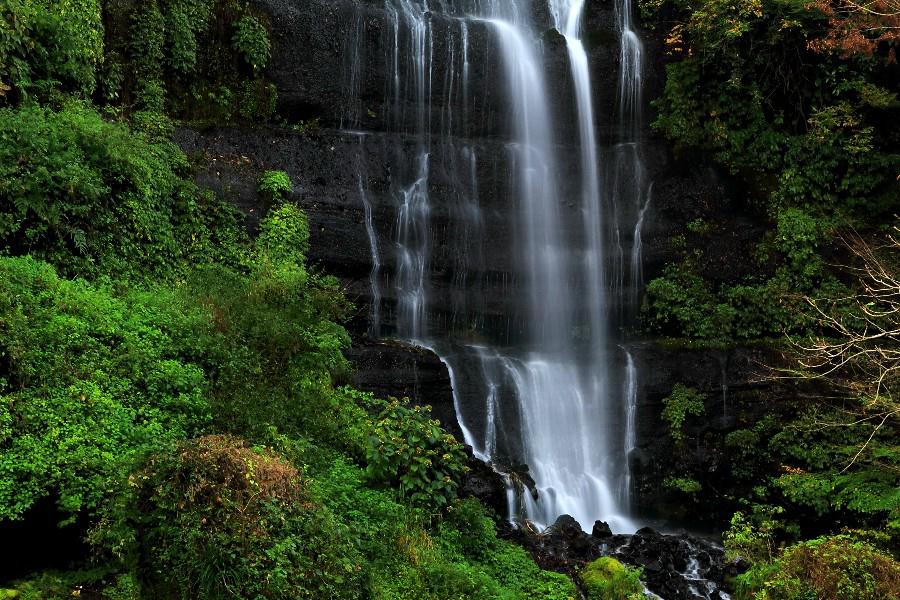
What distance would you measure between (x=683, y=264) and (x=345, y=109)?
8.36m

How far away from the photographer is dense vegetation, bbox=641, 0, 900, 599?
1218 cm

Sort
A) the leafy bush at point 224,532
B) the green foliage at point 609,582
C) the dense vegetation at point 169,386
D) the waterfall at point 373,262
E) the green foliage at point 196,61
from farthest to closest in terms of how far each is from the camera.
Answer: the waterfall at point 373,262 < the green foliage at point 196,61 < the green foliage at point 609,582 < the dense vegetation at point 169,386 < the leafy bush at point 224,532

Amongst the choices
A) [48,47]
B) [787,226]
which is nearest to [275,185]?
[48,47]

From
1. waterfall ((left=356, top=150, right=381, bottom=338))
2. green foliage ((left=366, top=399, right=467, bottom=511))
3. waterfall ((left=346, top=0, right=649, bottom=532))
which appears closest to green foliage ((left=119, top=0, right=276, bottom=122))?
waterfall ((left=346, top=0, right=649, bottom=532))

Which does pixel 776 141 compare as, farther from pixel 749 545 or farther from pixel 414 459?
pixel 414 459

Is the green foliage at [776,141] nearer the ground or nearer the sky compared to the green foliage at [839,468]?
nearer the sky

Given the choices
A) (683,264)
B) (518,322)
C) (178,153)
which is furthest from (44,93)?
(683,264)

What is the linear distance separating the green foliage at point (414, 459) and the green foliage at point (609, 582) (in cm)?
201

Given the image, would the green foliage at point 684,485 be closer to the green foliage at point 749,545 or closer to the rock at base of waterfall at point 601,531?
the rock at base of waterfall at point 601,531

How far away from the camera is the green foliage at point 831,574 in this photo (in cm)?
632

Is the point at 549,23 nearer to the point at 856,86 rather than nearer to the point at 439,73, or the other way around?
the point at 439,73

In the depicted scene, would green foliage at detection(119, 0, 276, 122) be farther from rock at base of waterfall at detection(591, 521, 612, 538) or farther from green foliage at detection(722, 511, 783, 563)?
green foliage at detection(722, 511, 783, 563)

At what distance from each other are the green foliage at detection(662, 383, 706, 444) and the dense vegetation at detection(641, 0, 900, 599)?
0.03 meters

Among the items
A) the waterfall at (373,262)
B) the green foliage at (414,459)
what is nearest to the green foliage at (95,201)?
the waterfall at (373,262)
